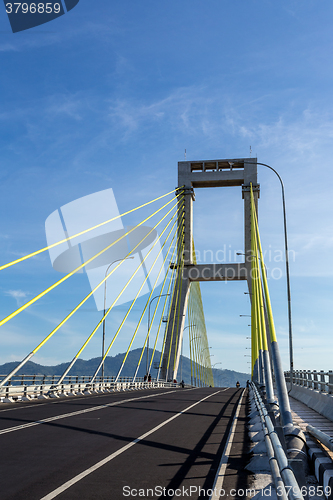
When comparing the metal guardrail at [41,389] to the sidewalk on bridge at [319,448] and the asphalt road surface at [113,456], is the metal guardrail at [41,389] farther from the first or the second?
the sidewalk on bridge at [319,448]

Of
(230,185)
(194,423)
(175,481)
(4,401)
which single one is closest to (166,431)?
(194,423)

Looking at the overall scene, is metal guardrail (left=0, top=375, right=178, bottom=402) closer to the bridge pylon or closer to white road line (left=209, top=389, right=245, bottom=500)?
the bridge pylon

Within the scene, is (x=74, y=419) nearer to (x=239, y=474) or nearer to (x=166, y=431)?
(x=166, y=431)

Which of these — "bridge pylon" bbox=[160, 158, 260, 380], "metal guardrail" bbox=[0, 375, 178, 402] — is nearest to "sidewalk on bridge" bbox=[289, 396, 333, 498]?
"metal guardrail" bbox=[0, 375, 178, 402]

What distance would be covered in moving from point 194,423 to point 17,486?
8698 millimetres

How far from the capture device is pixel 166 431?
1325cm

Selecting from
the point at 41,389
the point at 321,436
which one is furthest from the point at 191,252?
the point at 321,436

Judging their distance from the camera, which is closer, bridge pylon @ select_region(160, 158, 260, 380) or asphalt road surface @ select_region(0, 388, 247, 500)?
asphalt road surface @ select_region(0, 388, 247, 500)

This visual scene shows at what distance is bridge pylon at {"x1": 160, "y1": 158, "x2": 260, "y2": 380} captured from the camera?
159 ft

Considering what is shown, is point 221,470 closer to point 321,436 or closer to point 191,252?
point 321,436

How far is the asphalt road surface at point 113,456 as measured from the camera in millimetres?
7293

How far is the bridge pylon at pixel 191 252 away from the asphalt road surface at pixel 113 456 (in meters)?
32.5

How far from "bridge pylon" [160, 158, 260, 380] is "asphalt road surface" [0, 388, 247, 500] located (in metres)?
32.5

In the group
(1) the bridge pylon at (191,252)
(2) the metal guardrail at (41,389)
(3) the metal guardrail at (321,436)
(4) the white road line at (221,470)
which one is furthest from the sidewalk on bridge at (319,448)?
(1) the bridge pylon at (191,252)
